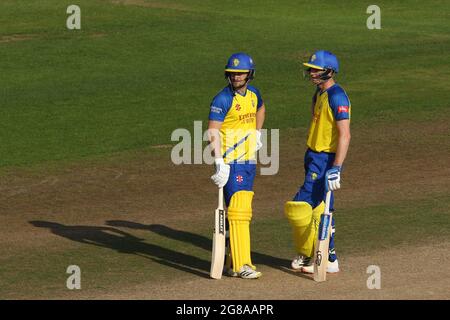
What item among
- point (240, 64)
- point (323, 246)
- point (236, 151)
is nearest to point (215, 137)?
point (236, 151)

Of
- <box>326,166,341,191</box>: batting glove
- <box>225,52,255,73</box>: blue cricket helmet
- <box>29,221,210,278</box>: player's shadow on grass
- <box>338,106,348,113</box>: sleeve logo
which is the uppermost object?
<box>225,52,255,73</box>: blue cricket helmet

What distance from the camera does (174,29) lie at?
105 feet

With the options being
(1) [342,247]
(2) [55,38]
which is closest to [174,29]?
(2) [55,38]

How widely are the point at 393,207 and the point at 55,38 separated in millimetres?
16094

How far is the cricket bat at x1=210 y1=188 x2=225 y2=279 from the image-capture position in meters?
13.6

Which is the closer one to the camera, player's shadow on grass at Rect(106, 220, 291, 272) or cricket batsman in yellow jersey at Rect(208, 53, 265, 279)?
cricket batsman in yellow jersey at Rect(208, 53, 265, 279)

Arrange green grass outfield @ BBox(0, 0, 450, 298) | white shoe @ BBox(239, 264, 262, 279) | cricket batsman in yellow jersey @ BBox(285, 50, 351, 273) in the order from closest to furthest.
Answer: white shoe @ BBox(239, 264, 262, 279)
cricket batsman in yellow jersey @ BBox(285, 50, 351, 273)
green grass outfield @ BBox(0, 0, 450, 298)

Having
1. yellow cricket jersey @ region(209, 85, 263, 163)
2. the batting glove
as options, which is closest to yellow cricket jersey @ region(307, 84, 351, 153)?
the batting glove

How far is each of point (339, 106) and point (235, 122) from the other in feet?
3.99

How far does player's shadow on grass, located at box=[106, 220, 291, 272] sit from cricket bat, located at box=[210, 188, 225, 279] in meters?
→ 0.81

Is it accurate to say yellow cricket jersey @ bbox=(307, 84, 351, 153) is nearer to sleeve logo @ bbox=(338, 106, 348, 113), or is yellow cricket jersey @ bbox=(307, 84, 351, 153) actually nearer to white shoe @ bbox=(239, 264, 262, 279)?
sleeve logo @ bbox=(338, 106, 348, 113)

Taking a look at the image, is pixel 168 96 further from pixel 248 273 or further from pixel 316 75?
pixel 248 273

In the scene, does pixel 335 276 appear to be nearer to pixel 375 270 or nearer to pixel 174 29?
pixel 375 270

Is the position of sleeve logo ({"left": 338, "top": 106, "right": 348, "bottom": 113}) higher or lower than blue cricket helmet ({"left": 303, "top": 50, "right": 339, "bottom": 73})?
lower
